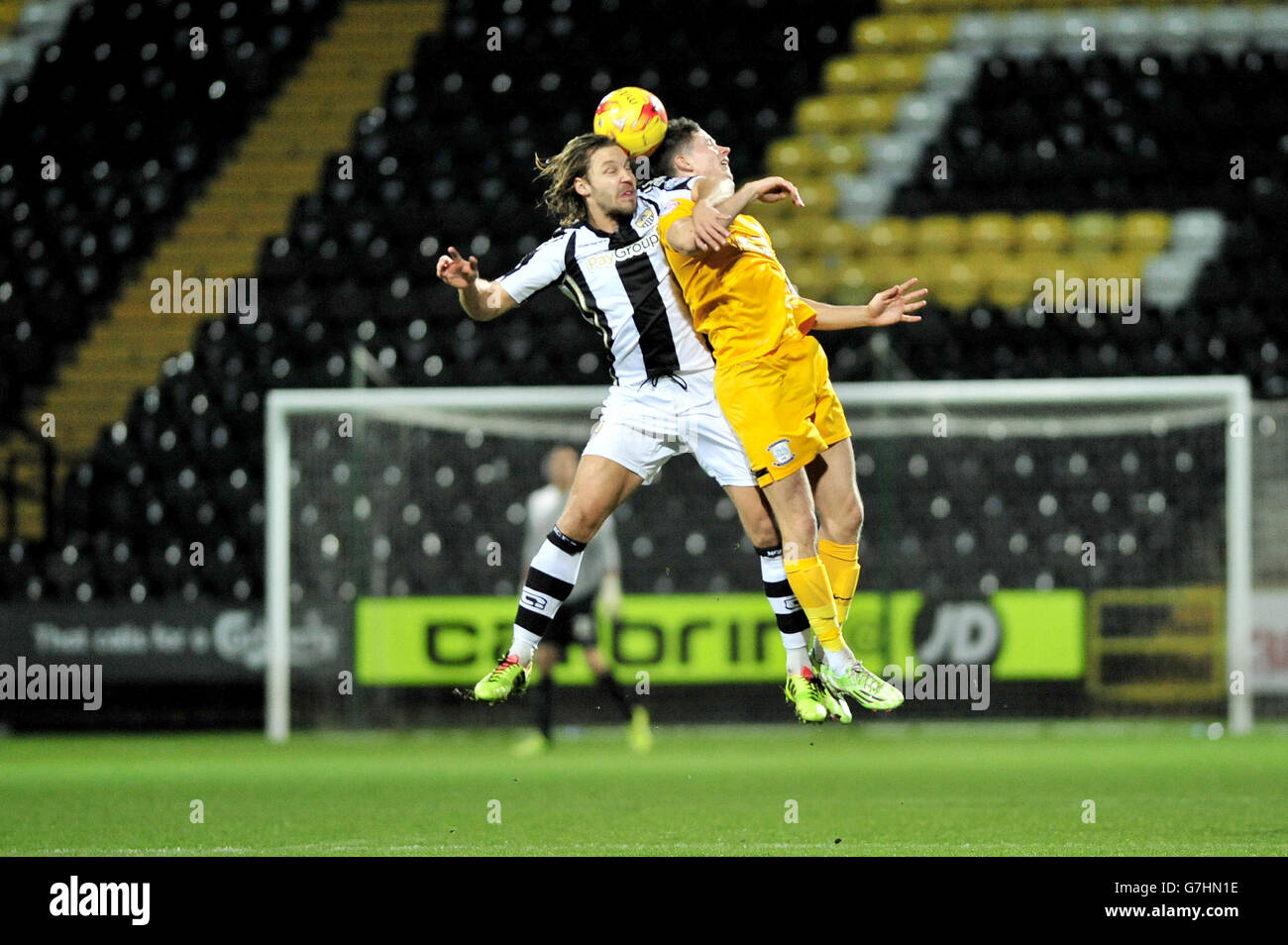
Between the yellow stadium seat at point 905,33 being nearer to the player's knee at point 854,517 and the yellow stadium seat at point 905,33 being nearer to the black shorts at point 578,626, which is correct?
the black shorts at point 578,626

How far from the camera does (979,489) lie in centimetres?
1357

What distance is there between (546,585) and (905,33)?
11094 mm

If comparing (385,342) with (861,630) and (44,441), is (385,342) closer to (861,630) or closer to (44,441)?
(44,441)

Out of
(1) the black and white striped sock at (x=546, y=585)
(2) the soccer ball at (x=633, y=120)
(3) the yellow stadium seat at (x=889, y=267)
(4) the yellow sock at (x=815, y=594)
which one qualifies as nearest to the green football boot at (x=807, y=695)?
(4) the yellow sock at (x=815, y=594)

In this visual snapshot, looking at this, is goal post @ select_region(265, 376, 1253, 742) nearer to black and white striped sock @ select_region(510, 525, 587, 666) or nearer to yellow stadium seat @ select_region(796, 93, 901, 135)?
yellow stadium seat @ select_region(796, 93, 901, 135)

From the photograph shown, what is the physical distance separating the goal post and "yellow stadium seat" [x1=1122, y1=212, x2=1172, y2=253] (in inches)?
90.2

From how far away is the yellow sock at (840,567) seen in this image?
659cm

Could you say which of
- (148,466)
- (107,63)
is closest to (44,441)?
(148,466)

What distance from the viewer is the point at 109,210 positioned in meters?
16.4

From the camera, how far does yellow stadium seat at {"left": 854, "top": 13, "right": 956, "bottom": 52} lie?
640 inches

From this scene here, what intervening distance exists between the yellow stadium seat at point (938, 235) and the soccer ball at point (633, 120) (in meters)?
9.36

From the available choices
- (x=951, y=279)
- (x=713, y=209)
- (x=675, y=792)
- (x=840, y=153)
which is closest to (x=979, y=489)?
(x=951, y=279)

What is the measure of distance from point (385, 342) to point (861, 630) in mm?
4828

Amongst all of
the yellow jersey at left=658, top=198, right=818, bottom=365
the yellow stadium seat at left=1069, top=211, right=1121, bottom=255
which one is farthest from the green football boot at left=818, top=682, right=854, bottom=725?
the yellow stadium seat at left=1069, top=211, right=1121, bottom=255
